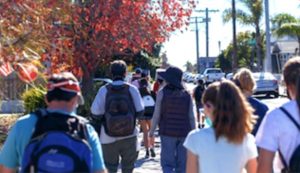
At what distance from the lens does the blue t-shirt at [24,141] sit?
407 centimetres

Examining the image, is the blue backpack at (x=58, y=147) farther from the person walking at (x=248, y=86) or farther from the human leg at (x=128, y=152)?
the human leg at (x=128, y=152)

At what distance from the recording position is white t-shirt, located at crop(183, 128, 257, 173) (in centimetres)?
456

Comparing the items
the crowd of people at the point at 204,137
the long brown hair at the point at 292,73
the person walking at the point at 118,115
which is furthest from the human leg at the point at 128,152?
the long brown hair at the point at 292,73

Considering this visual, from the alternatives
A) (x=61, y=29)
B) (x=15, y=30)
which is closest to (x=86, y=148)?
(x=15, y=30)

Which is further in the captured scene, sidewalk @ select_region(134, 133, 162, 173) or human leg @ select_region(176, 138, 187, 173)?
sidewalk @ select_region(134, 133, 162, 173)

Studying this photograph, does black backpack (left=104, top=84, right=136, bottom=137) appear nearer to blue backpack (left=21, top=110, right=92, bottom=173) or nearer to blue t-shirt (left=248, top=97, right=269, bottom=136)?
blue t-shirt (left=248, top=97, right=269, bottom=136)

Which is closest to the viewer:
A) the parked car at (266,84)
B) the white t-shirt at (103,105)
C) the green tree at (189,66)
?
the white t-shirt at (103,105)

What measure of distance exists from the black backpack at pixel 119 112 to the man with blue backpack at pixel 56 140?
10.6 feet

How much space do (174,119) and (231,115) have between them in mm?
3481

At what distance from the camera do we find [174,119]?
7.98 meters

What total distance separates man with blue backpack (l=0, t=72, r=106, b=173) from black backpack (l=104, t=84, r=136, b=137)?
10.6ft

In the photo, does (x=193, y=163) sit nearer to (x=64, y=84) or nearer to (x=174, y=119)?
(x=64, y=84)

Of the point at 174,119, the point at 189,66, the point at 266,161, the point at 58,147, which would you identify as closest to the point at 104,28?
the point at 174,119

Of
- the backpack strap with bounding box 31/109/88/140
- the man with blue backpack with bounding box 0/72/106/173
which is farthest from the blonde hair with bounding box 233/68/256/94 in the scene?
the backpack strap with bounding box 31/109/88/140
